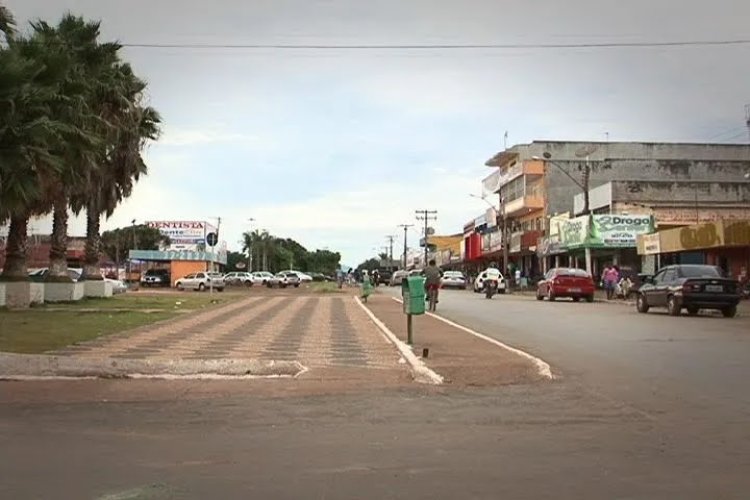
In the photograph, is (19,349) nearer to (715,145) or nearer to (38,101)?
(38,101)

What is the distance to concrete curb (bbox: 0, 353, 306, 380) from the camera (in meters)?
11.6

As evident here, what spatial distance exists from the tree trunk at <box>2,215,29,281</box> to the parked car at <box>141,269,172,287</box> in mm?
44896

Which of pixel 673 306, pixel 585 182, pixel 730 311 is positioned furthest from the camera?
pixel 585 182

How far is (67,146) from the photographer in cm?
2152

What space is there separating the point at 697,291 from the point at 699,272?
0.93 metres

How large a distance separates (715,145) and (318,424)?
236ft

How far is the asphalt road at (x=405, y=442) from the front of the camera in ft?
19.3

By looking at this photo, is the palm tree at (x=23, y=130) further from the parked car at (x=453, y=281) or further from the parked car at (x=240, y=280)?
the parked car at (x=240, y=280)

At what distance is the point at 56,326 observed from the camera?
61.2 ft

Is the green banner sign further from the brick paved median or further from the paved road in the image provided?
the brick paved median

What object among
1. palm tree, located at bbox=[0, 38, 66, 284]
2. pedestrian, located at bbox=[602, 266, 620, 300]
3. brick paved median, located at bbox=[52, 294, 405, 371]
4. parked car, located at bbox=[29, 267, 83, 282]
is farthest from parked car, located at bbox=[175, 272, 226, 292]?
palm tree, located at bbox=[0, 38, 66, 284]

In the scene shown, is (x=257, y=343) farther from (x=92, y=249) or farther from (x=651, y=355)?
(x=92, y=249)

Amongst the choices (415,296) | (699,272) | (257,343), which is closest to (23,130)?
(257,343)

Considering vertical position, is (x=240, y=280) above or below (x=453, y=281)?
above
